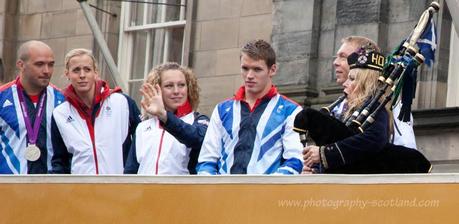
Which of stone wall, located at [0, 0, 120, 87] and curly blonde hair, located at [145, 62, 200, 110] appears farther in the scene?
stone wall, located at [0, 0, 120, 87]

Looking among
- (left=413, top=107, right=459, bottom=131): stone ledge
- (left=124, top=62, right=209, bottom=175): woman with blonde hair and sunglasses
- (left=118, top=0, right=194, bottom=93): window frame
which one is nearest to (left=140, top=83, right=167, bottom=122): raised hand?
(left=124, top=62, right=209, bottom=175): woman with blonde hair and sunglasses

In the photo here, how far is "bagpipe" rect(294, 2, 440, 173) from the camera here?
872cm

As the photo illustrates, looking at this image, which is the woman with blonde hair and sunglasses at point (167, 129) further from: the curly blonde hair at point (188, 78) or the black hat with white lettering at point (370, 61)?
the black hat with white lettering at point (370, 61)

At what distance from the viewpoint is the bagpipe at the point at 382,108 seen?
8.72m

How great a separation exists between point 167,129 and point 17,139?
1159 millimetres

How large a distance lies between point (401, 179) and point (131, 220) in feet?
5.36

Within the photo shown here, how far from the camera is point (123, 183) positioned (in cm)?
912

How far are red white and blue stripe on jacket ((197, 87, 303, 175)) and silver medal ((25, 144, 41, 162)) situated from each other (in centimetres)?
122

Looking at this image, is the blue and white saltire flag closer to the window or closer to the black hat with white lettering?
the black hat with white lettering

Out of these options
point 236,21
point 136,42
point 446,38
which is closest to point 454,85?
point 446,38

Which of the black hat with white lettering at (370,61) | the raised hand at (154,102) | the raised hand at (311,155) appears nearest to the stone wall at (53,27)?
the raised hand at (154,102)

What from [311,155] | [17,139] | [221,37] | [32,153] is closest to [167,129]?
[32,153]

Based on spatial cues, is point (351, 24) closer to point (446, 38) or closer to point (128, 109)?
point (446, 38)

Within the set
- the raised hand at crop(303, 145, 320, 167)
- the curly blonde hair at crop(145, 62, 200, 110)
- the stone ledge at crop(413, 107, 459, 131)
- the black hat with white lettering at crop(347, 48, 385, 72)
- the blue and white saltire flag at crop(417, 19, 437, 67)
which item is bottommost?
the raised hand at crop(303, 145, 320, 167)
